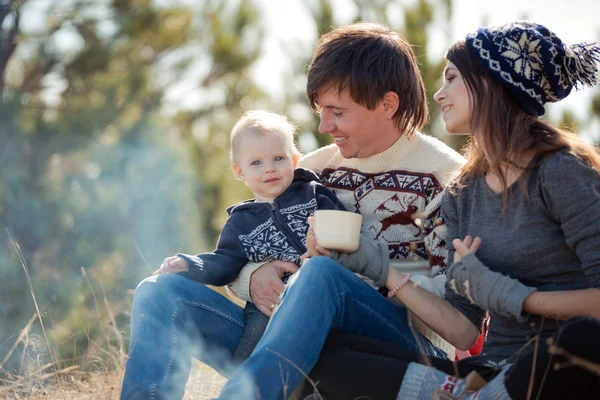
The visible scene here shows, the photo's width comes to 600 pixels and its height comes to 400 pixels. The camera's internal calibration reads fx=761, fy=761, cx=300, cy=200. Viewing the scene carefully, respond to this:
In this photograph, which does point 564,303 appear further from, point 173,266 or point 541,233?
point 173,266

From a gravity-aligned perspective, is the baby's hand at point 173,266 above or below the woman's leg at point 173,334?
above

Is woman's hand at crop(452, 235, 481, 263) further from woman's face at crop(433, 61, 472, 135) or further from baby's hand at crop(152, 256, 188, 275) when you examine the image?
baby's hand at crop(152, 256, 188, 275)

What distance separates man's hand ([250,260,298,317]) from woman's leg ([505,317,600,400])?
835mm

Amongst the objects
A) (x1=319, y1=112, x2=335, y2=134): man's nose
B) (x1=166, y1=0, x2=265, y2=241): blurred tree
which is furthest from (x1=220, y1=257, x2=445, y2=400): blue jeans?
(x1=166, y1=0, x2=265, y2=241): blurred tree

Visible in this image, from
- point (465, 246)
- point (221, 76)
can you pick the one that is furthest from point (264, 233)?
point (221, 76)

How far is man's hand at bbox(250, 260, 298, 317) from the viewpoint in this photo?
2.25m

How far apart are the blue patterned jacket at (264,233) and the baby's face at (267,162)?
43 mm

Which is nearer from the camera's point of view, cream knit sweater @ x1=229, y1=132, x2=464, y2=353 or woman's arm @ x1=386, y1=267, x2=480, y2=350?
woman's arm @ x1=386, y1=267, x2=480, y2=350

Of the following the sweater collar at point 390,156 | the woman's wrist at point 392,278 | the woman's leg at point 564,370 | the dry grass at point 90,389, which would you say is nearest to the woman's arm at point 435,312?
the woman's wrist at point 392,278

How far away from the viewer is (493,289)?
1744 millimetres

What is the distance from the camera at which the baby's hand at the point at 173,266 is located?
89.7 inches

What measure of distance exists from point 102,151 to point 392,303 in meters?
5.49

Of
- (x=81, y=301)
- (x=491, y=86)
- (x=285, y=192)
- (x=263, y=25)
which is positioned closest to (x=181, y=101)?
(x=263, y=25)

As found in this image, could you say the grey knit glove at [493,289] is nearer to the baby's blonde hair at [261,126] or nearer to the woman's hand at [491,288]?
the woman's hand at [491,288]
